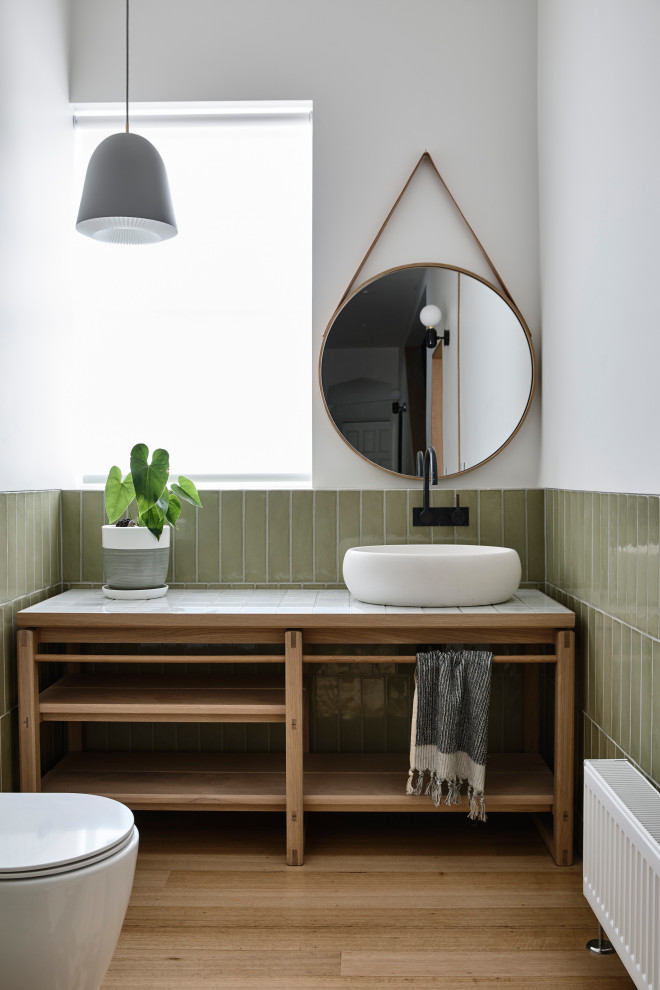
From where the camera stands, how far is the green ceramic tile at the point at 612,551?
77.4 inches

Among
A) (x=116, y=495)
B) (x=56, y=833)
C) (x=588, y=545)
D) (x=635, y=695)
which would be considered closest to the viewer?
(x=56, y=833)

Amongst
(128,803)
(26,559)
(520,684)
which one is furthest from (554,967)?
(26,559)

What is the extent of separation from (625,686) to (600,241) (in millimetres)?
1128

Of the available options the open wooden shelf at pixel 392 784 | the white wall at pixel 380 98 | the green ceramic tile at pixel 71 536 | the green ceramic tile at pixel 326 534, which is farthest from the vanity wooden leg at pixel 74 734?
the white wall at pixel 380 98

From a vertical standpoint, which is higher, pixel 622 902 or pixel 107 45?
pixel 107 45

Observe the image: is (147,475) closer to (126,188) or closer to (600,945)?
(126,188)

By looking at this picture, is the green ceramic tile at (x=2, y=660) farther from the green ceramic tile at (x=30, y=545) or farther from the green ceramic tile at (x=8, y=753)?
the green ceramic tile at (x=30, y=545)

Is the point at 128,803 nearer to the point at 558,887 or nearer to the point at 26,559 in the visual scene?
the point at 26,559

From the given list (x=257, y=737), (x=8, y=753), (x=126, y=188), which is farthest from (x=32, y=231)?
(x=257, y=737)

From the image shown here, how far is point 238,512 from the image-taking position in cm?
268

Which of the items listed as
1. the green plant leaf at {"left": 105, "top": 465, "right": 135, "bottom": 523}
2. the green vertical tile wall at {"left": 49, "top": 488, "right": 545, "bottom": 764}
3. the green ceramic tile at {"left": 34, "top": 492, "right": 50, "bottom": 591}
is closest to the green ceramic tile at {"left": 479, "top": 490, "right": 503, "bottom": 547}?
the green vertical tile wall at {"left": 49, "top": 488, "right": 545, "bottom": 764}

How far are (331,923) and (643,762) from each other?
832 millimetres

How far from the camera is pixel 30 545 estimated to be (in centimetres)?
242

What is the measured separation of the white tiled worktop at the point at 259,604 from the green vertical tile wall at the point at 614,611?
13cm
